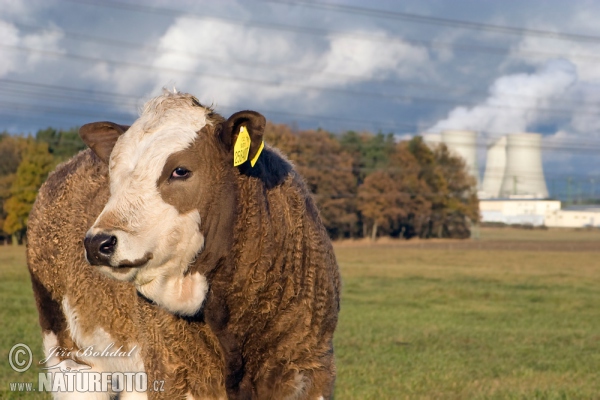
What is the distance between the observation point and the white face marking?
14.2 feet

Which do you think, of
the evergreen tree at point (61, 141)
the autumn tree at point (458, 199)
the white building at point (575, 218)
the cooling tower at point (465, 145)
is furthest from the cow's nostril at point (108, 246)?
the white building at point (575, 218)

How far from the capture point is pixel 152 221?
4398 millimetres

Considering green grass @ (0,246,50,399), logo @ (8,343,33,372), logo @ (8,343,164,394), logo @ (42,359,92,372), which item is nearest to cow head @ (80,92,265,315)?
logo @ (8,343,164,394)

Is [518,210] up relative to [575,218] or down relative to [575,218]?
up

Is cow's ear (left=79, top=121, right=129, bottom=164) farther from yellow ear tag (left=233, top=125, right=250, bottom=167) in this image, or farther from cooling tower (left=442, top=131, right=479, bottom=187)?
cooling tower (left=442, top=131, right=479, bottom=187)

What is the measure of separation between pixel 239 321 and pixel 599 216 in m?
107

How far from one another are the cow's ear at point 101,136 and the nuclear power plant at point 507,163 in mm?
75659

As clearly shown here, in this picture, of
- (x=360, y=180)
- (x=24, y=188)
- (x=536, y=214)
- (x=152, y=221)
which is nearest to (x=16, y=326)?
(x=152, y=221)

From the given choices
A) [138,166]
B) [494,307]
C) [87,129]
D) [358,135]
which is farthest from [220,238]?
[358,135]

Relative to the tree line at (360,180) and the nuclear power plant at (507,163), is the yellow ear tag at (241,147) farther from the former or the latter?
the nuclear power plant at (507,163)

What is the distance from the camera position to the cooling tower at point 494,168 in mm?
91375

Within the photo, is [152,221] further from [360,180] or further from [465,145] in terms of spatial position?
[465,145]

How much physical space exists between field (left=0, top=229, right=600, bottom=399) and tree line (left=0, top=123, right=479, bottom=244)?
2334 cm

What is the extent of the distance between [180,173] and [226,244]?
482mm
